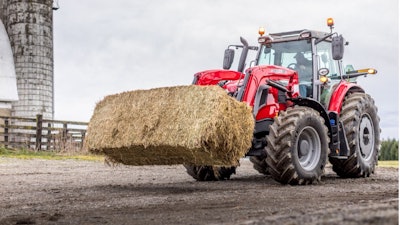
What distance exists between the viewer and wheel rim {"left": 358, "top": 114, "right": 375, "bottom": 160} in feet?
39.3

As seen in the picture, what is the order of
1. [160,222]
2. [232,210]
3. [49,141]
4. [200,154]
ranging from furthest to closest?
[49,141] < [200,154] < [232,210] < [160,222]

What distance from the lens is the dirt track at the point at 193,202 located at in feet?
17.2

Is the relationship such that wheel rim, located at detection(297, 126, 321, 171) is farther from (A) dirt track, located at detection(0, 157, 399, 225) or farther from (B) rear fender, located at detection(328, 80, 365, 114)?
(B) rear fender, located at detection(328, 80, 365, 114)

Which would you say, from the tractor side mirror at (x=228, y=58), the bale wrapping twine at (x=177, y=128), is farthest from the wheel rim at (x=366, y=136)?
the bale wrapping twine at (x=177, y=128)

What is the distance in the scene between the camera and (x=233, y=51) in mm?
11344

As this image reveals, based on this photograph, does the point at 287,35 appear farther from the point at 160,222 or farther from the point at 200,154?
the point at 160,222

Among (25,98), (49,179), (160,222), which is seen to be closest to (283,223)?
(160,222)

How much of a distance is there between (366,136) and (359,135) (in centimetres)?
34

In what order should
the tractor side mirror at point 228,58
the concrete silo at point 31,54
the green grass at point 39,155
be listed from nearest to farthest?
the tractor side mirror at point 228,58 < the green grass at point 39,155 < the concrete silo at point 31,54

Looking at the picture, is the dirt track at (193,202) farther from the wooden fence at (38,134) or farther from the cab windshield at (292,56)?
the wooden fence at (38,134)

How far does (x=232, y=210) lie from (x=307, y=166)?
352 cm

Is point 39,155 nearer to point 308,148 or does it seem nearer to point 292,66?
point 292,66

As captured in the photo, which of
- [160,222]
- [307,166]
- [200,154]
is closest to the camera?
[160,222]

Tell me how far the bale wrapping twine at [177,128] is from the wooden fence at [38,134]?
15447 millimetres
